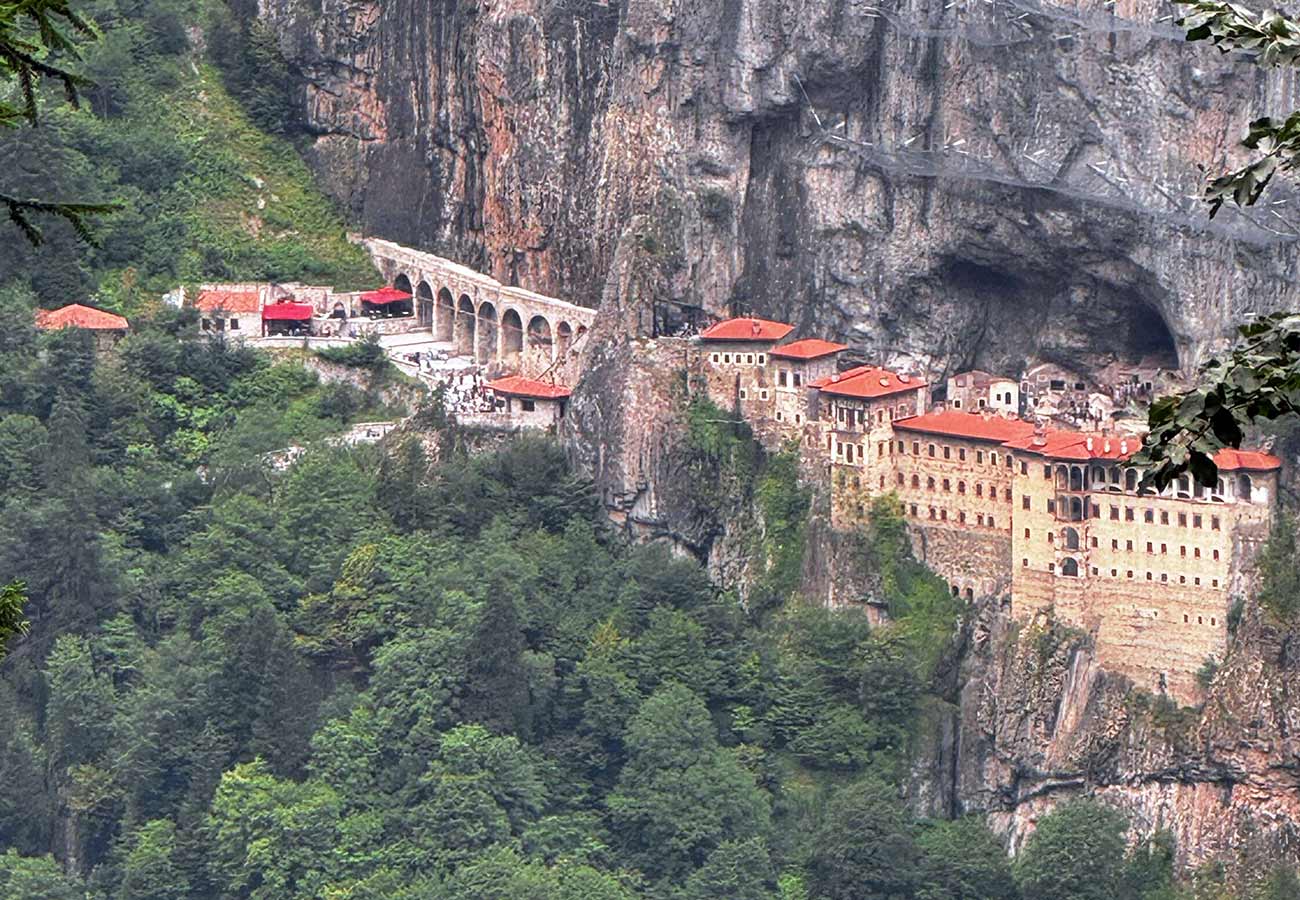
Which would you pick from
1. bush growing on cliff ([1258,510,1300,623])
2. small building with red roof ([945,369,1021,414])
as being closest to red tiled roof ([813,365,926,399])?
small building with red roof ([945,369,1021,414])

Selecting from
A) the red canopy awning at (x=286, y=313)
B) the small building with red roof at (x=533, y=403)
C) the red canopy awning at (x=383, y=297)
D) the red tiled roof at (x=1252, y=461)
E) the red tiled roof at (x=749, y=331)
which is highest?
the red tiled roof at (x=749, y=331)

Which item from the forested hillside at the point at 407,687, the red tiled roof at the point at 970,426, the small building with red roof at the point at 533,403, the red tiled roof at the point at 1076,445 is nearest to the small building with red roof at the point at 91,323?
the forested hillside at the point at 407,687

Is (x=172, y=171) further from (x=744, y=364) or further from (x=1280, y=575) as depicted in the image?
(x=1280, y=575)

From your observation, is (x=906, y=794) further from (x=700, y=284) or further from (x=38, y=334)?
(x=38, y=334)

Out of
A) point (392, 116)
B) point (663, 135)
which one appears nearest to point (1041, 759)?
point (663, 135)

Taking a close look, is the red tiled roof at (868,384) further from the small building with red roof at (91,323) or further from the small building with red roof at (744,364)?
the small building with red roof at (91,323)

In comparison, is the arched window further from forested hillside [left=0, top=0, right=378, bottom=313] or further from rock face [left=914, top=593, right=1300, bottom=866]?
forested hillside [left=0, top=0, right=378, bottom=313]

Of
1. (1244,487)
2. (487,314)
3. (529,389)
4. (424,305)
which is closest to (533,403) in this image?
(529,389)
